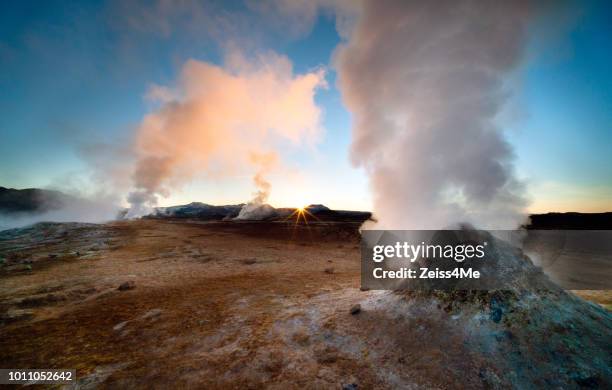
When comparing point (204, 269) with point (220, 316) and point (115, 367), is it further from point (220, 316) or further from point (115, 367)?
point (115, 367)

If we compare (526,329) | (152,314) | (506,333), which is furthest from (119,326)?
(526,329)

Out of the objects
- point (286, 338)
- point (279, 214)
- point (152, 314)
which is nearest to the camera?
point (286, 338)

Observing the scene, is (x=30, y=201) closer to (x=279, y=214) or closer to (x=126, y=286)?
(x=279, y=214)

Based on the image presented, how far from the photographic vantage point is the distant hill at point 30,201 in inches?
2367

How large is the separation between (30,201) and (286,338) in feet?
353

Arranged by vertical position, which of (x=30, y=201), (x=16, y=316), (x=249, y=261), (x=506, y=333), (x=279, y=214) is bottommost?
(x=16, y=316)

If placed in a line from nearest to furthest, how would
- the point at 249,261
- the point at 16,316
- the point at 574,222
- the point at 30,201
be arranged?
the point at 16,316 → the point at 249,261 → the point at 574,222 → the point at 30,201

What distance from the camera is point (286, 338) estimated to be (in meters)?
6.16

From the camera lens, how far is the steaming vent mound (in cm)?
442

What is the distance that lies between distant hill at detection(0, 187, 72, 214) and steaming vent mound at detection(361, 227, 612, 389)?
8051 cm

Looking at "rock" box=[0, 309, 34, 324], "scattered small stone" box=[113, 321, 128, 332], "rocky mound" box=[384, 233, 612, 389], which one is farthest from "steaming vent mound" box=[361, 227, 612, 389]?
"rock" box=[0, 309, 34, 324]

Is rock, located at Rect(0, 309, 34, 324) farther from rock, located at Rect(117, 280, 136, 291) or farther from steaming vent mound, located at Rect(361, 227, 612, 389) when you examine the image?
steaming vent mound, located at Rect(361, 227, 612, 389)

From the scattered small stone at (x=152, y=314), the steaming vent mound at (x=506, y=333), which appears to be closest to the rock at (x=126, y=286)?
the scattered small stone at (x=152, y=314)

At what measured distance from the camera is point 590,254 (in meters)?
20.7
